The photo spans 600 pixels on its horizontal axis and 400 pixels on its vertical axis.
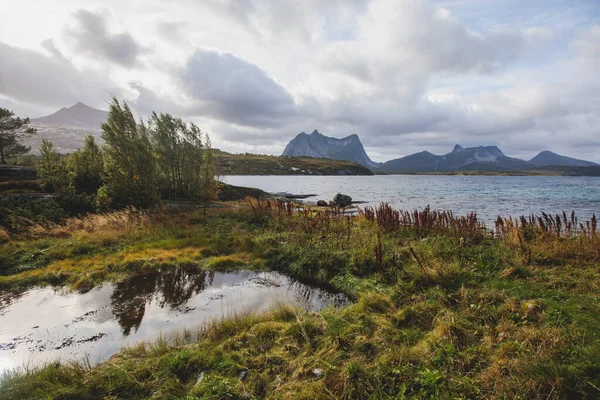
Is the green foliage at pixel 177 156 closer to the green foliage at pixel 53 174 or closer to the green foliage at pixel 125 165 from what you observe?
the green foliage at pixel 125 165

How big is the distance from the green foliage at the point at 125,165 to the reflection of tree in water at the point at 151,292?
12.9 meters

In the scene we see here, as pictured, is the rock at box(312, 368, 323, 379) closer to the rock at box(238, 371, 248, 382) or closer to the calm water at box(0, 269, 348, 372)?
the rock at box(238, 371, 248, 382)

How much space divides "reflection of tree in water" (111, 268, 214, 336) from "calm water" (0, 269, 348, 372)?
0.02 meters

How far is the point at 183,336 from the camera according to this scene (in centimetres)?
587

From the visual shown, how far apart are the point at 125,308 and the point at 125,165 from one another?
17.5 metres

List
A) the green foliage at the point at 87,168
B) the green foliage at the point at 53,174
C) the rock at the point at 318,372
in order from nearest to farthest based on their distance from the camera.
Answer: the rock at the point at 318,372 < the green foliage at the point at 53,174 < the green foliage at the point at 87,168

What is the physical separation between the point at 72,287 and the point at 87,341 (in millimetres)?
3789

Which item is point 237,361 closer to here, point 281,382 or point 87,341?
point 281,382

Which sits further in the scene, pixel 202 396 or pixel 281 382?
pixel 281 382

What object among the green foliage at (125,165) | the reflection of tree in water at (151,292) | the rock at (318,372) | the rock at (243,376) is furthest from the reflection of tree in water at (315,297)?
the green foliage at (125,165)

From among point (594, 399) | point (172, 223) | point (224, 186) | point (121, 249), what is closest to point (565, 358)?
point (594, 399)

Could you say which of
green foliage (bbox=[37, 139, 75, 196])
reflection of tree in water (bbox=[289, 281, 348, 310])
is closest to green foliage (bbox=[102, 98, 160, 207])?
green foliage (bbox=[37, 139, 75, 196])

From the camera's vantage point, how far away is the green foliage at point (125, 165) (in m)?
20.7

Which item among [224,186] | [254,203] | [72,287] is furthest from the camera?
[224,186]
